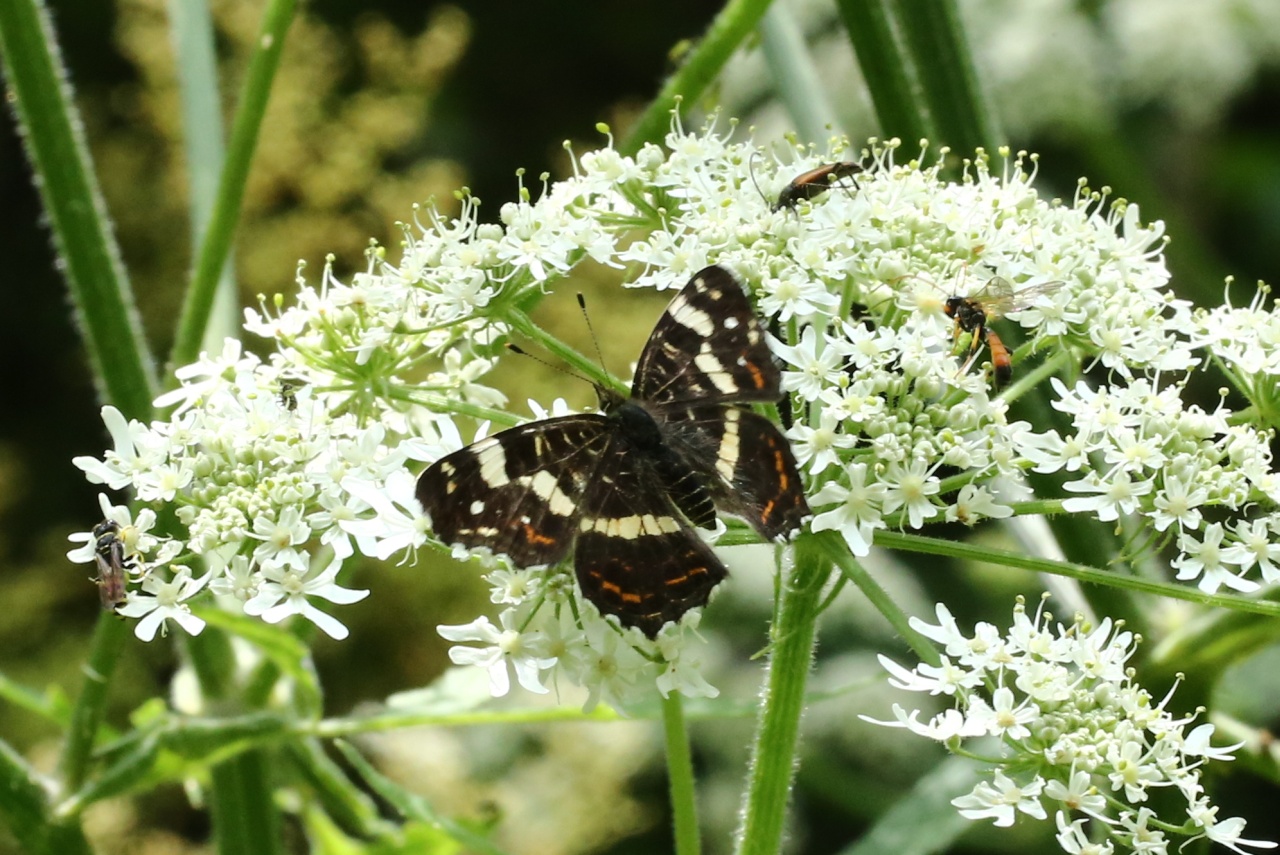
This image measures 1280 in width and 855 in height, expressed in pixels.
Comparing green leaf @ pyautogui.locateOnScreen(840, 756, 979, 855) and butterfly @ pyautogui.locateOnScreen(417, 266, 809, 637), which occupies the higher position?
butterfly @ pyautogui.locateOnScreen(417, 266, 809, 637)

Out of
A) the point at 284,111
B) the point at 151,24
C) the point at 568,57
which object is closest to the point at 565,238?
the point at 284,111

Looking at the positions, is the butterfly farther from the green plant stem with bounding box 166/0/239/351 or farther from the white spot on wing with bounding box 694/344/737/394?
the green plant stem with bounding box 166/0/239/351

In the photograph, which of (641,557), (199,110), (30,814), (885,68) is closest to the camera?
(641,557)

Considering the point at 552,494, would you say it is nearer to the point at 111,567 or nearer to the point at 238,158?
the point at 111,567

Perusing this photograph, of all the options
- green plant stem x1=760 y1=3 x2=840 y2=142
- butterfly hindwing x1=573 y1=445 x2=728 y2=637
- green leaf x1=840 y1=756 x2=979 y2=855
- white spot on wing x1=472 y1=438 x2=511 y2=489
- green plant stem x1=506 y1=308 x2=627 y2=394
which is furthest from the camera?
green plant stem x1=760 y1=3 x2=840 y2=142

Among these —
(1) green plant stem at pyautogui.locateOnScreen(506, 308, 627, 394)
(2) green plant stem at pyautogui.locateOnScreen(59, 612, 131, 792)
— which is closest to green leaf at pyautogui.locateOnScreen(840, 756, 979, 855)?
(1) green plant stem at pyautogui.locateOnScreen(506, 308, 627, 394)

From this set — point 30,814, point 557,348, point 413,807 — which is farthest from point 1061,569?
point 30,814

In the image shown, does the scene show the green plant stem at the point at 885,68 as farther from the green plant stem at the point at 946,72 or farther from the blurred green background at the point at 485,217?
the blurred green background at the point at 485,217

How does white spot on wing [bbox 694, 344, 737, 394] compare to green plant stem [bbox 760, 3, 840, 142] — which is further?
green plant stem [bbox 760, 3, 840, 142]
